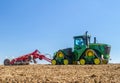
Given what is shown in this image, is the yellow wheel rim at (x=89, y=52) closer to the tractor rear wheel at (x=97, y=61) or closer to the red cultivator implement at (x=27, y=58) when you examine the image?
the tractor rear wheel at (x=97, y=61)

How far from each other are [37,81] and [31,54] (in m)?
25.3

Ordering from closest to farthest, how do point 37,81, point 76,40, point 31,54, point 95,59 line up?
point 37,81, point 95,59, point 76,40, point 31,54

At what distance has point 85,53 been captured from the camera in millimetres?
29422

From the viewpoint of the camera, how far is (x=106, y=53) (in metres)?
29.5

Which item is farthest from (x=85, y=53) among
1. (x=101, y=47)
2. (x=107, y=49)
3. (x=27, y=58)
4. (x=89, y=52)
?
(x=27, y=58)

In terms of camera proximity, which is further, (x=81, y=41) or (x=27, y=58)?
(x=27, y=58)

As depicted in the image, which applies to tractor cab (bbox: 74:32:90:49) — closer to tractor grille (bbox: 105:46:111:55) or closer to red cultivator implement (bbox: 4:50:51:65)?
tractor grille (bbox: 105:46:111:55)

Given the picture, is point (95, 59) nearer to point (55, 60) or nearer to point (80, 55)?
point (80, 55)

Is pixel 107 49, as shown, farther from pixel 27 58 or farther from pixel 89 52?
pixel 27 58

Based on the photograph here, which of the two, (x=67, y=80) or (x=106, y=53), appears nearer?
(x=67, y=80)

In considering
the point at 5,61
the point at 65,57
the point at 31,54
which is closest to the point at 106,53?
the point at 65,57

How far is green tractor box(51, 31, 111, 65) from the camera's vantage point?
28891 mm

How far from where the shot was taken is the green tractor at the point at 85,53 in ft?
94.8

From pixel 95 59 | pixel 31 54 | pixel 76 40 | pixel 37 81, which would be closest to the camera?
pixel 37 81
